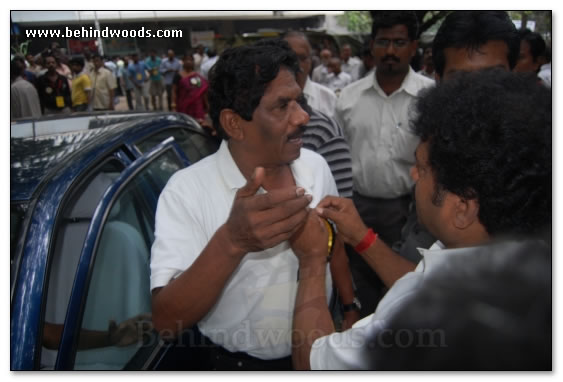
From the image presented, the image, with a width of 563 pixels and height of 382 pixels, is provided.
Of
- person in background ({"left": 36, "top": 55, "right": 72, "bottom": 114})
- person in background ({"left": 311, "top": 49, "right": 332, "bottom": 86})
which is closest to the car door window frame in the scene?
person in background ({"left": 36, "top": 55, "right": 72, "bottom": 114})

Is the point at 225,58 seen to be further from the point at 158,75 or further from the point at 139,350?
the point at 158,75

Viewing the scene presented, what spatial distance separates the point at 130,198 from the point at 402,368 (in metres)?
1.31

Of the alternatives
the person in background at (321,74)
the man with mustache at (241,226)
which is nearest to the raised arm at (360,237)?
the man with mustache at (241,226)

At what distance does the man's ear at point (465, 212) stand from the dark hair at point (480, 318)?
14 centimetres

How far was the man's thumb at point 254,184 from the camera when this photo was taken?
1.15 metres

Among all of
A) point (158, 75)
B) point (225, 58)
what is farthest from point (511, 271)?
point (158, 75)

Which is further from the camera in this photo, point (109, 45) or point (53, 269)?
point (109, 45)

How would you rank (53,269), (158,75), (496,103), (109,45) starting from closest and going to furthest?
(496,103)
(53,269)
(109,45)
(158,75)

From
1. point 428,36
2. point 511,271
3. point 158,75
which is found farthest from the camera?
point 428,36

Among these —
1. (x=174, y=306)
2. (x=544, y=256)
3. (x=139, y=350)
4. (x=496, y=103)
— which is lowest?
(x=139, y=350)

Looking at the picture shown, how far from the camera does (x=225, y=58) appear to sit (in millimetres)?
1576

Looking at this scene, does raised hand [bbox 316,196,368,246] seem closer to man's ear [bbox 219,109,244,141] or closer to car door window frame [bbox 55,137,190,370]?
man's ear [bbox 219,109,244,141]

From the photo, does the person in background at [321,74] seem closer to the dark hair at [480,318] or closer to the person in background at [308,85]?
the person in background at [308,85]

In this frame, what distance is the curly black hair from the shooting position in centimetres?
95
